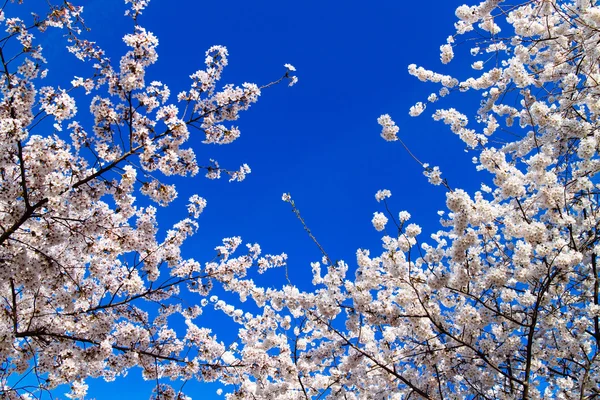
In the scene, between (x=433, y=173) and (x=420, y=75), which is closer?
(x=433, y=173)

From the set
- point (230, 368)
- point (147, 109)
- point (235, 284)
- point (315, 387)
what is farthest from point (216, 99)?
point (315, 387)

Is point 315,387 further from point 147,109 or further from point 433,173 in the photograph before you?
point 147,109

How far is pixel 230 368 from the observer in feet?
22.6

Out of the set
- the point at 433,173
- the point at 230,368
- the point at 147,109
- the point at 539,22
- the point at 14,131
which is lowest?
the point at 230,368

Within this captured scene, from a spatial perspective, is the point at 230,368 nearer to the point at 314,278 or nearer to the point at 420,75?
the point at 314,278

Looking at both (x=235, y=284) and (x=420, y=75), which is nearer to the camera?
(x=235, y=284)

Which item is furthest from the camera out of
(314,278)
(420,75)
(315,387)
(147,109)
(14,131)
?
(315,387)

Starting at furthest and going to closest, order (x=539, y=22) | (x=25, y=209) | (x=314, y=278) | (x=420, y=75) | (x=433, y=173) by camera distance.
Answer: (x=420, y=75)
(x=314, y=278)
(x=539, y=22)
(x=433, y=173)
(x=25, y=209)

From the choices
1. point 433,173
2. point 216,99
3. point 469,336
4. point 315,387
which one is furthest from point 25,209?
point 315,387

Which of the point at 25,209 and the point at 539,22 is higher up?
the point at 539,22

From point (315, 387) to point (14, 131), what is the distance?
7540mm

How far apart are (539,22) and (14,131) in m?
8.00

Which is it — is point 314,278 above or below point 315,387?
above

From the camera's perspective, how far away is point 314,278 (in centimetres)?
775
